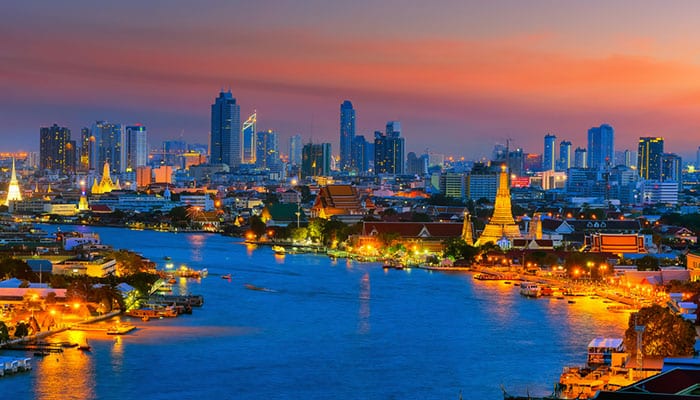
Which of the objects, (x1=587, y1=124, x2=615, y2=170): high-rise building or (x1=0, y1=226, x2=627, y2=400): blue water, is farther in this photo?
(x1=587, y1=124, x2=615, y2=170): high-rise building

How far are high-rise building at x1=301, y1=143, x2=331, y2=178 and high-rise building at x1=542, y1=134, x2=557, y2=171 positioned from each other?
1158 cm

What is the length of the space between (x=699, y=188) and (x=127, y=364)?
41668 millimetres

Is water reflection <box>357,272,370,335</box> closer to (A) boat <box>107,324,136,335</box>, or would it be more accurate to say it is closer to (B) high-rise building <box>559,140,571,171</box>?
(A) boat <box>107,324,136,335</box>

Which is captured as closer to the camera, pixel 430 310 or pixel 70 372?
pixel 70 372

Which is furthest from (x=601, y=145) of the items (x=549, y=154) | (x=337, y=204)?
(x=337, y=204)

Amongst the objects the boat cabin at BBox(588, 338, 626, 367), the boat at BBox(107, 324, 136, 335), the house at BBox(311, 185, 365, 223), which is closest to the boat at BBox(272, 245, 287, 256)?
the house at BBox(311, 185, 365, 223)

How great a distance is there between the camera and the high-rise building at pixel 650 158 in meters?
49.2

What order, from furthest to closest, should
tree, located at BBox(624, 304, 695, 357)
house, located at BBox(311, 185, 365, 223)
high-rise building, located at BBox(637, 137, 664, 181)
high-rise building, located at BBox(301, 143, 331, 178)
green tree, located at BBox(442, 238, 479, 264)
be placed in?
high-rise building, located at BBox(301, 143, 331, 178) → high-rise building, located at BBox(637, 137, 664, 181) → house, located at BBox(311, 185, 365, 223) → green tree, located at BBox(442, 238, 479, 264) → tree, located at BBox(624, 304, 695, 357)

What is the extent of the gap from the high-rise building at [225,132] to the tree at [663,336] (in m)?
55.4

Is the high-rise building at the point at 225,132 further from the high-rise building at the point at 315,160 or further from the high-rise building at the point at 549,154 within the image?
the high-rise building at the point at 549,154

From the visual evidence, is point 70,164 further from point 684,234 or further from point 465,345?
point 465,345

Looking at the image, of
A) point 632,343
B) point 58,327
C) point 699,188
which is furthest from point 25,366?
point 699,188

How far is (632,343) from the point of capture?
8578 millimetres

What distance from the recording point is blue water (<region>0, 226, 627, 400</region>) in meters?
7.84
